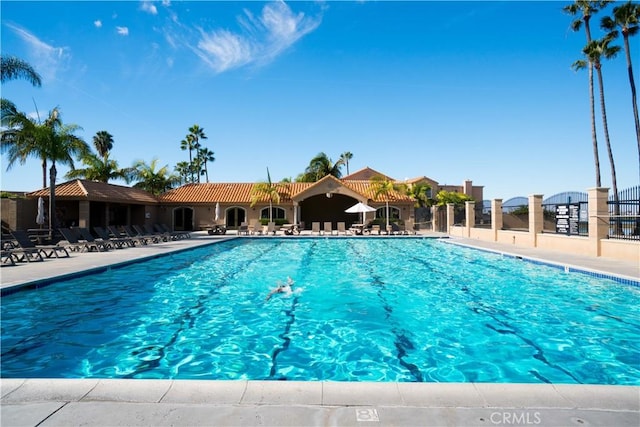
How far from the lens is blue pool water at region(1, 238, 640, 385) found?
4.68m

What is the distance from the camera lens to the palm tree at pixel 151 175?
3528 centimetres

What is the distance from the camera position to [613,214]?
1293 centimetres

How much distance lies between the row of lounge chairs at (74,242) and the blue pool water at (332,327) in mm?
3729

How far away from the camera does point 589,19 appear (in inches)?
980

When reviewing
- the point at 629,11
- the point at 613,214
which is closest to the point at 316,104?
the point at 613,214

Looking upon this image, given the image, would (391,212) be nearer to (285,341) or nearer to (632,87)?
(632,87)

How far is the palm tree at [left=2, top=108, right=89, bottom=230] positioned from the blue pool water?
10.9 metres

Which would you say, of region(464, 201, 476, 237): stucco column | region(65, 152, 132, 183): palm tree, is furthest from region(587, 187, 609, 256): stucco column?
region(65, 152, 132, 183): palm tree

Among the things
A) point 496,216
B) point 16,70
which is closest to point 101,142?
point 16,70

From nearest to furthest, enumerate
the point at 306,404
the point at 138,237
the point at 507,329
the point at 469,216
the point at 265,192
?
the point at 306,404, the point at 507,329, the point at 138,237, the point at 469,216, the point at 265,192

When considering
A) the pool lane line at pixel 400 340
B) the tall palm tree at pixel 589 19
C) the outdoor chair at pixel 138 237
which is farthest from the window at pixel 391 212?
the pool lane line at pixel 400 340

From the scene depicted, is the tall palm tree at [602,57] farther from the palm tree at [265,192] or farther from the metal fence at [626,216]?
the palm tree at [265,192]

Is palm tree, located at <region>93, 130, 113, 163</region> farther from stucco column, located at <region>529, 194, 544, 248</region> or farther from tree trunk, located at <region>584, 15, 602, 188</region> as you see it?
tree trunk, located at <region>584, 15, 602, 188</region>

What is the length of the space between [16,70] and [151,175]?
20.1 m
